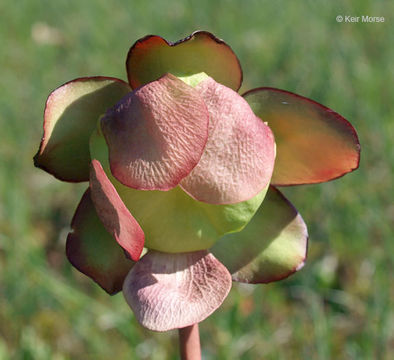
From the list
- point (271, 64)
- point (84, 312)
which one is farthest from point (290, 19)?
point (84, 312)

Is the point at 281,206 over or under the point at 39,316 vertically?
over

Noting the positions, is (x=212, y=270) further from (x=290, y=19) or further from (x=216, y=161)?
(x=290, y=19)

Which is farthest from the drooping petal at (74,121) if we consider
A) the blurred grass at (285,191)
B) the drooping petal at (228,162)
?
the blurred grass at (285,191)

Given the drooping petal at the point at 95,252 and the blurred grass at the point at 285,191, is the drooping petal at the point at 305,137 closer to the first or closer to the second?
the drooping petal at the point at 95,252

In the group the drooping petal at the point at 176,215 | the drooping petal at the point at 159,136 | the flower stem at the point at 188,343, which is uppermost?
the drooping petal at the point at 159,136

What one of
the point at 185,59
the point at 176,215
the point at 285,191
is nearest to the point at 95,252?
the point at 176,215

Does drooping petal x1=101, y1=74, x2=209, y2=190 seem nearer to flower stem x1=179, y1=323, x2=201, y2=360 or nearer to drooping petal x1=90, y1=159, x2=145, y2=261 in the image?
drooping petal x1=90, y1=159, x2=145, y2=261

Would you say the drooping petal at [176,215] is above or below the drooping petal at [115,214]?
below

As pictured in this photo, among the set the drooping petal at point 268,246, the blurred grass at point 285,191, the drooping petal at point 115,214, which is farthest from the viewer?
the blurred grass at point 285,191
